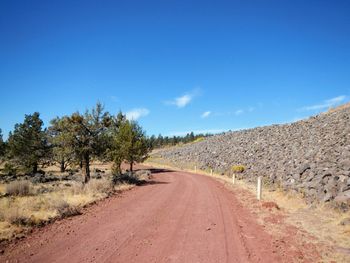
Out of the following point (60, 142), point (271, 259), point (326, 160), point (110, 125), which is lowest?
point (271, 259)

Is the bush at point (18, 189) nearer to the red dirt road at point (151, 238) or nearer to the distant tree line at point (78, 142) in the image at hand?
the distant tree line at point (78, 142)

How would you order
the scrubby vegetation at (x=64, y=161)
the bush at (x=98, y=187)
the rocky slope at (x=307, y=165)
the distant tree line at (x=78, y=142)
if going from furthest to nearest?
the distant tree line at (x=78, y=142)
the bush at (x=98, y=187)
the rocky slope at (x=307, y=165)
the scrubby vegetation at (x=64, y=161)

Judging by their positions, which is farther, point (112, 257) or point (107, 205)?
point (107, 205)

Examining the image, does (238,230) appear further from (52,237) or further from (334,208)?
(52,237)

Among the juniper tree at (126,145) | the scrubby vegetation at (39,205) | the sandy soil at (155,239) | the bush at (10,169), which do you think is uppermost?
the juniper tree at (126,145)

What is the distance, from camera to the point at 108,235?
8.29 metres

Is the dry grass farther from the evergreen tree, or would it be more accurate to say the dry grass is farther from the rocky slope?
the evergreen tree

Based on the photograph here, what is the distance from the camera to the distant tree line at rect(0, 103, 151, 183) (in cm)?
2167

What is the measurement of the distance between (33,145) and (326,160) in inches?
1181

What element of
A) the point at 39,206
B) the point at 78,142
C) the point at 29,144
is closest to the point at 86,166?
the point at 78,142

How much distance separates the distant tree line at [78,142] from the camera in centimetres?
2167

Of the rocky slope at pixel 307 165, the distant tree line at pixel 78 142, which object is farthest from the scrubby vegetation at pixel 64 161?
the rocky slope at pixel 307 165

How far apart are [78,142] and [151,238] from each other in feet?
51.3

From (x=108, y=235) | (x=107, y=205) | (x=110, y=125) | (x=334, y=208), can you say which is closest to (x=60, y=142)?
(x=110, y=125)
